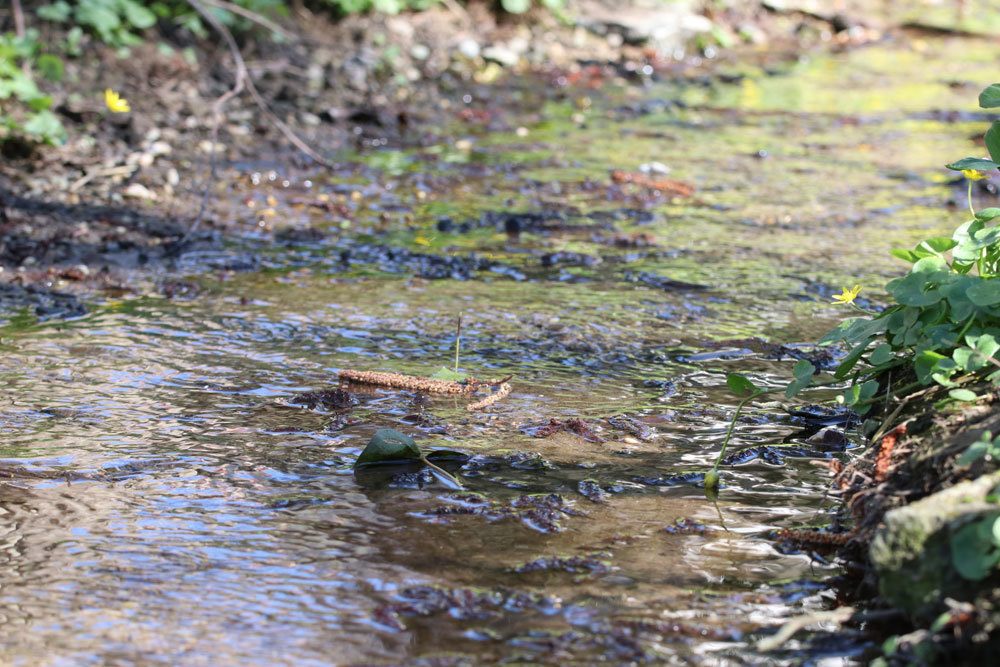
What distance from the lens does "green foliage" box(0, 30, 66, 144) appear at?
5809 millimetres

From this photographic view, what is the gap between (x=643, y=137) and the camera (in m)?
7.57

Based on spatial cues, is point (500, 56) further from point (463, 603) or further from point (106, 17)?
point (463, 603)

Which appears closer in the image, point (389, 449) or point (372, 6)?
point (389, 449)

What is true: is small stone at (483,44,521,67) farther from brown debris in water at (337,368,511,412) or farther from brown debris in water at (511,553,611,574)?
brown debris in water at (511,553,611,574)

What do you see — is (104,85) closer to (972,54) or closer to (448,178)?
(448,178)

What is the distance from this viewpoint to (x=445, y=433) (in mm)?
3170

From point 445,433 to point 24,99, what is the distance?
399cm

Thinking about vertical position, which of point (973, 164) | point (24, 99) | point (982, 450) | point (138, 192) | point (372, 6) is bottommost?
point (982, 450)

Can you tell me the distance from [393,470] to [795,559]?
1013 millimetres

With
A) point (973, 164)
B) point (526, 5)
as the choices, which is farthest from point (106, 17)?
point (973, 164)

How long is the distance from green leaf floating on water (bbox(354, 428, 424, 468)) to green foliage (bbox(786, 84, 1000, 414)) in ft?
3.12

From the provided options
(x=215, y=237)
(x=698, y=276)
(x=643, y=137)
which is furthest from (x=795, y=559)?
(x=643, y=137)

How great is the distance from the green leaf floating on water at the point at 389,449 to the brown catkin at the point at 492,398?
454 mm

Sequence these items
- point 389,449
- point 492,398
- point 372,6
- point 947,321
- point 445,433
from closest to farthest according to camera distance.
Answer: point 947,321
point 389,449
point 445,433
point 492,398
point 372,6
